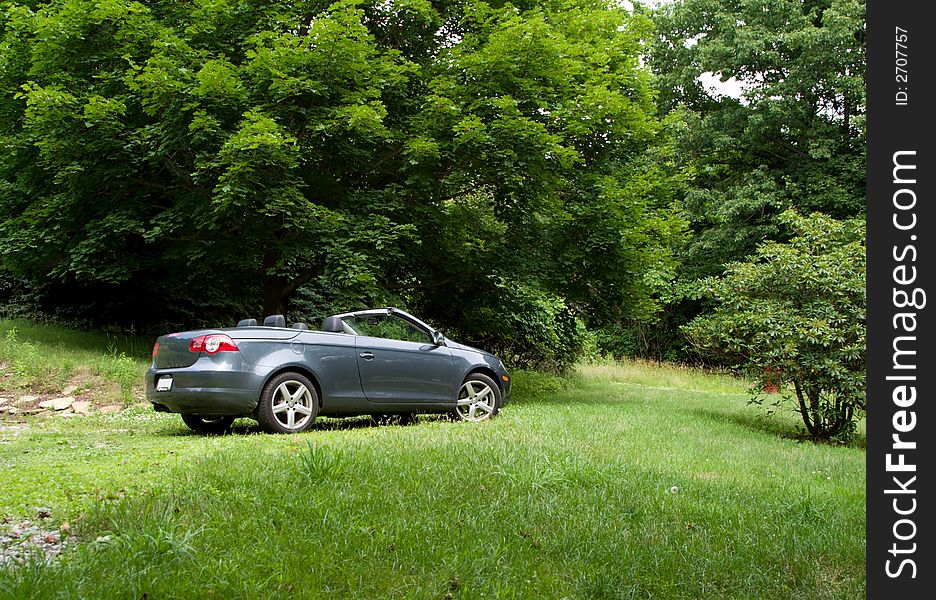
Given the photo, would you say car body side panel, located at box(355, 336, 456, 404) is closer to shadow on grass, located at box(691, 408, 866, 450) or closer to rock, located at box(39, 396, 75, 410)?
shadow on grass, located at box(691, 408, 866, 450)

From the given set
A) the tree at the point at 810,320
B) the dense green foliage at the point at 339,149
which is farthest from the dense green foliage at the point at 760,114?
the tree at the point at 810,320

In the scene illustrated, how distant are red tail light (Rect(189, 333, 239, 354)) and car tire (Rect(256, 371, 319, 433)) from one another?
1.96 feet

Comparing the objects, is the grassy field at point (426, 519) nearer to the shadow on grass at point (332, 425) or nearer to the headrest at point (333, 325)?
the shadow on grass at point (332, 425)

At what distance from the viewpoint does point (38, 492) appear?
5.47 m

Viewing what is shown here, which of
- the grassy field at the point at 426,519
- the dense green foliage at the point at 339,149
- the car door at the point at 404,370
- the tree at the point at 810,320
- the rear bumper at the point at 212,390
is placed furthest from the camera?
the dense green foliage at the point at 339,149

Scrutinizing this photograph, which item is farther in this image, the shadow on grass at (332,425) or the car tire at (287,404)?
the shadow on grass at (332,425)

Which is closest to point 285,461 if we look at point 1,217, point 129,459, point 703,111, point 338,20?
point 129,459

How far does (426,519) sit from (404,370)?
5.28 meters

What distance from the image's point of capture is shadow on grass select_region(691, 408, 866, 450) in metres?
12.7

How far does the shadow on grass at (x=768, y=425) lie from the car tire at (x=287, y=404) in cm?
710

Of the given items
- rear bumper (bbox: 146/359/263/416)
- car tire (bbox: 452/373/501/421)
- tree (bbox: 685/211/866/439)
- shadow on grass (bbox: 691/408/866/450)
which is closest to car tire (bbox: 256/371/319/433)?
rear bumper (bbox: 146/359/263/416)

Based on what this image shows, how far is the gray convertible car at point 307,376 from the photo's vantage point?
877 cm

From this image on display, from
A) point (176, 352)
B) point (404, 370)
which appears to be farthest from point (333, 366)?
point (176, 352)

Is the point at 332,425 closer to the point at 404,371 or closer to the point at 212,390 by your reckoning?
the point at 404,371
